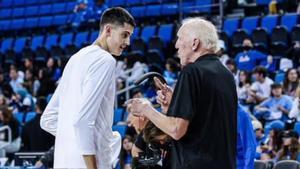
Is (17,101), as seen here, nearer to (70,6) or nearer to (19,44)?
(19,44)

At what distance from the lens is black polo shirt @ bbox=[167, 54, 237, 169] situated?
3271 millimetres

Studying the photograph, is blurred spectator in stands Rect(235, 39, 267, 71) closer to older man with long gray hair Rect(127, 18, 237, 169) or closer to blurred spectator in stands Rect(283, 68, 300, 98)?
blurred spectator in stands Rect(283, 68, 300, 98)

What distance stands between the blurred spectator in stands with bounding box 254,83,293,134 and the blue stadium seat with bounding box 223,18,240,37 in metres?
5.26

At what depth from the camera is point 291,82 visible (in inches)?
437

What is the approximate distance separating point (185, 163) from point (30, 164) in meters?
4.85

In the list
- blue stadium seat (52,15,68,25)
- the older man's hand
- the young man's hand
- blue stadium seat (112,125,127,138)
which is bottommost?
blue stadium seat (112,125,127,138)

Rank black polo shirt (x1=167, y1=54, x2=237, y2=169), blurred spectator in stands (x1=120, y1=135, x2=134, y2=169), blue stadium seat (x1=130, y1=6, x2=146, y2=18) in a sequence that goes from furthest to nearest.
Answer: blue stadium seat (x1=130, y1=6, x2=146, y2=18), blurred spectator in stands (x1=120, y1=135, x2=134, y2=169), black polo shirt (x1=167, y1=54, x2=237, y2=169)

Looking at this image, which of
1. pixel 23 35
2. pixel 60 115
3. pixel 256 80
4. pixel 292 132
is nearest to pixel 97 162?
pixel 60 115

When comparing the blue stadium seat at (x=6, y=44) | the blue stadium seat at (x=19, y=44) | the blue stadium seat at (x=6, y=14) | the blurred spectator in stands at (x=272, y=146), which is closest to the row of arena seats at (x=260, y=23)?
the blurred spectator in stands at (x=272, y=146)

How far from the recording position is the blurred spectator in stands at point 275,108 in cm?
1041

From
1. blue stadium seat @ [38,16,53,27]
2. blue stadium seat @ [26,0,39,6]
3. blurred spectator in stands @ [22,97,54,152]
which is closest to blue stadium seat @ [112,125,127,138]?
blurred spectator in stands @ [22,97,54,152]

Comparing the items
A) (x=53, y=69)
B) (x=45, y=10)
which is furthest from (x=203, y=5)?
(x=45, y=10)

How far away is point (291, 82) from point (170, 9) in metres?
7.75

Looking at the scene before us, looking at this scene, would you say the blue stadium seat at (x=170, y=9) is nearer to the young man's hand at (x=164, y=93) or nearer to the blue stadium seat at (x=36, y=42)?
the blue stadium seat at (x=36, y=42)
